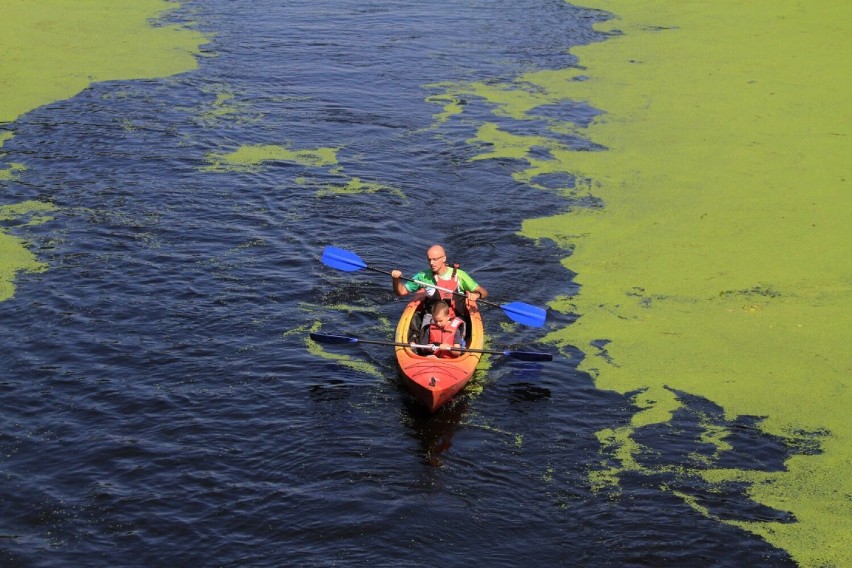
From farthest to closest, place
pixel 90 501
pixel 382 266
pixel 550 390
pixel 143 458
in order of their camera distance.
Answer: pixel 382 266, pixel 550 390, pixel 143 458, pixel 90 501

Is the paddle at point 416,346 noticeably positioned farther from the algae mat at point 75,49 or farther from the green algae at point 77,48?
the green algae at point 77,48

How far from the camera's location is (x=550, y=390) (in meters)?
8.89

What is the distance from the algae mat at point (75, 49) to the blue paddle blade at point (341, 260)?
5.01 metres

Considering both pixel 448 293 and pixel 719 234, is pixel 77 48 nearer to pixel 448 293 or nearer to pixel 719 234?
pixel 448 293

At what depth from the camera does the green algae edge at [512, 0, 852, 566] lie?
26.9ft

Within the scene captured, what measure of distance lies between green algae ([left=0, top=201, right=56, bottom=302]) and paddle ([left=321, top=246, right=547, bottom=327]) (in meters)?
3.02

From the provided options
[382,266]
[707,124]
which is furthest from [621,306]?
[707,124]

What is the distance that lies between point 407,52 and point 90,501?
12.8 meters

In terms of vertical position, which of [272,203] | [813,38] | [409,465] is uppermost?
[813,38]

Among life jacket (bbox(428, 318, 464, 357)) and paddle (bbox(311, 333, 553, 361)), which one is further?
life jacket (bbox(428, 318, 464, 357))

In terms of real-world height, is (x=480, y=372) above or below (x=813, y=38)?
below

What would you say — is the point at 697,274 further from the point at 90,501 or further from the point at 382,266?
the point at 90,501

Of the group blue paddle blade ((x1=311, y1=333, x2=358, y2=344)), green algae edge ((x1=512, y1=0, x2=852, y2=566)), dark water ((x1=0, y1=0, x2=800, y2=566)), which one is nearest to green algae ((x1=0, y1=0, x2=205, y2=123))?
dark water ((x1=0, y1=0, x2=800, y2=566))

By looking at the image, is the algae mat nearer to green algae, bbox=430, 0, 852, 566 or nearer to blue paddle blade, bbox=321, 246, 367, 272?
blue paddle blade, bbox=321, 246, 367, 272
